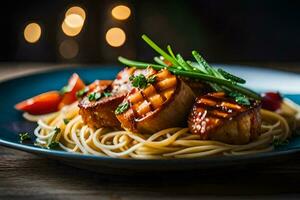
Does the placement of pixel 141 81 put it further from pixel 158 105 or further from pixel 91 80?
pixel 91 80

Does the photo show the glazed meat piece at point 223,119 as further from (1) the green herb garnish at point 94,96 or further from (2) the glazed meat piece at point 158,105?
(1) the green herb garnish at point 94,96

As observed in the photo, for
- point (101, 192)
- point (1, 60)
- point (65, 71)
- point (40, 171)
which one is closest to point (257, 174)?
point (101, 192)

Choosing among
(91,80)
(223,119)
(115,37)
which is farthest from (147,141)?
(115,37)

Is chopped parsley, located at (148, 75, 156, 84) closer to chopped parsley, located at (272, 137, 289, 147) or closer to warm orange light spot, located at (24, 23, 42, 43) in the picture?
chopped parsley, located at (272, 137, 289, 147)

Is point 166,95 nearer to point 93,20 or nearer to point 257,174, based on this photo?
point 257,174

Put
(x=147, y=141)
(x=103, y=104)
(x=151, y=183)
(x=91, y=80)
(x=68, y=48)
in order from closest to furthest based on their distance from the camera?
(x=151, y=183) → (x=147, y=141) → (x=103, y=104) → (x=91, y=80) → (x=68, y=48)
